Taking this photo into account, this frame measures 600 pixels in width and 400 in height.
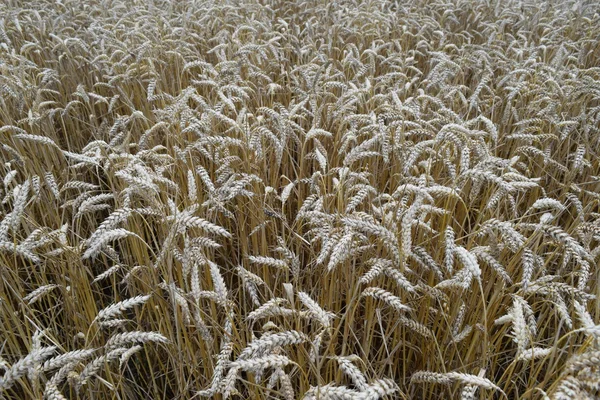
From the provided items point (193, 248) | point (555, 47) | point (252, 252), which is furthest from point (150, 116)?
point (555, 47)

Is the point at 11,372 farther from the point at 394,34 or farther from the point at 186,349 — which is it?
the point at 394,34

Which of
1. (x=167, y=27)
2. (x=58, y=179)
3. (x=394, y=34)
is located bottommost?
(x=58, y=179)

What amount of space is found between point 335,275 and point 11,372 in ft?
2.89

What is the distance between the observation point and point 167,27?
3.26m

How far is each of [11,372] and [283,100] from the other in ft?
7.62

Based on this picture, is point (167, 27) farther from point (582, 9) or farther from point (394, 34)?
point (582, 9)

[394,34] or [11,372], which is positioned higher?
[394,34]

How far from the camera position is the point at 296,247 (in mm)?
1824

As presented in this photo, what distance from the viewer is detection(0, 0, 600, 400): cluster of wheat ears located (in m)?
1.07

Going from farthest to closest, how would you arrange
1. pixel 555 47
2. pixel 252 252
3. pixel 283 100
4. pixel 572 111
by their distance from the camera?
pixel 555 47 → pixel 283 100 → pixel 572 111 → pixel 252 252

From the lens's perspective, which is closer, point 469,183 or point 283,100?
point 469,183

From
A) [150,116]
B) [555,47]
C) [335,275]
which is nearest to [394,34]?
[555,47]

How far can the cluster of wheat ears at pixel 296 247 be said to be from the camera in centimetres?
107

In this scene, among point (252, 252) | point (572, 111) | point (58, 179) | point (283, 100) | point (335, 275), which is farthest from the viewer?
point (283, 100)
